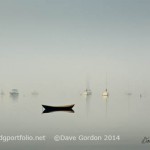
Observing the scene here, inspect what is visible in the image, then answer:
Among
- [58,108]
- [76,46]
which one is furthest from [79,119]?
[76,46]

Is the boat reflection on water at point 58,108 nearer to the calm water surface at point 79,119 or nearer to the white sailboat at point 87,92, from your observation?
the calm water surface at point 79,119

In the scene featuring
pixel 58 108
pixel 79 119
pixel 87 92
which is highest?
pixel 87 92

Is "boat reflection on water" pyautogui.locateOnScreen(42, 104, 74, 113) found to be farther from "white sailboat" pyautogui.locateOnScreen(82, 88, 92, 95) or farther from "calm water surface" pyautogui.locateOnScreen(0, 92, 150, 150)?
"white sailboat" pyautogui.locateOnScreen(82, 88, 92, 95)

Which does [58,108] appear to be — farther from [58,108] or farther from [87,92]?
[87,92]

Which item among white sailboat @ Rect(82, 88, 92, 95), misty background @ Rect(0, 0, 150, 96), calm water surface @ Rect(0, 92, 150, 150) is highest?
misty background @ Rect(0, 0, 150, 96)

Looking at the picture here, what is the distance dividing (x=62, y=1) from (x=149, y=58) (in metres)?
1.02

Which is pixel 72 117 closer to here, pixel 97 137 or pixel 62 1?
pixel 97 137

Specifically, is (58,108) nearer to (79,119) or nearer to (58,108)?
(58,108)

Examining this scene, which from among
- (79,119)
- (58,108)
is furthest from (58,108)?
(79,119)

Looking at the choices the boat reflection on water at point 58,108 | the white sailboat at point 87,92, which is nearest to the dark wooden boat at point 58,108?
the boat reflection on water at point 58,108

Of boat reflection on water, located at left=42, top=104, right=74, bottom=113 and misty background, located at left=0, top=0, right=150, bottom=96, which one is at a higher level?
misty background, located at left=0, top=0, right=150, bottom=96

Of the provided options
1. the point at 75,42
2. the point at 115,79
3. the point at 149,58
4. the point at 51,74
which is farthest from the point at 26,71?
the point at 149,58

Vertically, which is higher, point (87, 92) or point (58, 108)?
point (87, 92)

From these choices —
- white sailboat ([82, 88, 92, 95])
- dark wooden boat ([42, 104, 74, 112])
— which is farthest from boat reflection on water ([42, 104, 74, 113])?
white sailboat ([82, 88, 92, 95])
